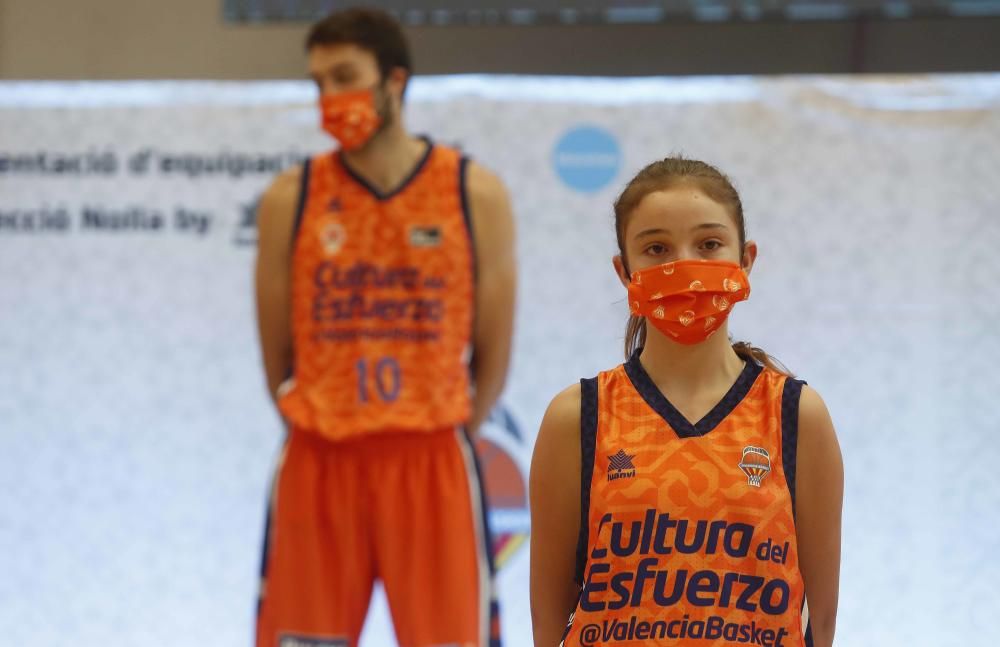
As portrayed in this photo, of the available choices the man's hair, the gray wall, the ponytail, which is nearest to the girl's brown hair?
Answer: the ponytail

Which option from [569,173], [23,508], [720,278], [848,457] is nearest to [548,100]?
[569,173]

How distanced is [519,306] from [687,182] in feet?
7.29

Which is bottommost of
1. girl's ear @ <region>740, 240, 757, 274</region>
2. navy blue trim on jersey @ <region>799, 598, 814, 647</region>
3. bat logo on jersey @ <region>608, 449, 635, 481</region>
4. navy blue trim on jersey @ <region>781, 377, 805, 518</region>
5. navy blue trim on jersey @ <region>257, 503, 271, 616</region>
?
navy blue trim on jersey @ <region>257, 503, 271, 616</region>

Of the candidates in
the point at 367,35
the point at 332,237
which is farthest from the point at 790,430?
the point at 367,35

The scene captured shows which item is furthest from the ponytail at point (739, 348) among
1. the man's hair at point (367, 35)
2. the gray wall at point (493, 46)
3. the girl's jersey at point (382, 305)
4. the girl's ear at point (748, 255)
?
the gray wall at point (493, 46)

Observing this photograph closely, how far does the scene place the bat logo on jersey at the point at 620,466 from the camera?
55.7 inches

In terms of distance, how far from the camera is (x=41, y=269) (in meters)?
3.89

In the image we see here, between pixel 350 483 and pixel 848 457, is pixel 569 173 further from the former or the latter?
pixel 350 483

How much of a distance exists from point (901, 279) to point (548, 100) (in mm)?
1180

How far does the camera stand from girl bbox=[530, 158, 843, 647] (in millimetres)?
1387

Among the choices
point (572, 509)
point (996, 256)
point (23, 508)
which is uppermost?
point (996, 256)

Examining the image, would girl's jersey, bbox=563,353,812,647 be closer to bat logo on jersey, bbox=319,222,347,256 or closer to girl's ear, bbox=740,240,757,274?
girl's ear, bbox=740,240,757,274

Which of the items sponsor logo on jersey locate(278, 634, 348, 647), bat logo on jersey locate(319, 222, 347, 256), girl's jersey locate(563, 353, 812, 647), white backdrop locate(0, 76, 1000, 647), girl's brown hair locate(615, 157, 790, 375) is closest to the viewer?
girl's jersey locate(563, 353, 812, 647)

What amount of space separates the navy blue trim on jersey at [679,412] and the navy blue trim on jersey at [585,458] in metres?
0.06
